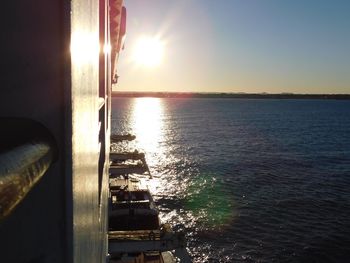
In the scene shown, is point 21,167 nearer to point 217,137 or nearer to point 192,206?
point 192,206

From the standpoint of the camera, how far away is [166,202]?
45781 millimetres

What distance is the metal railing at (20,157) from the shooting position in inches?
30.2

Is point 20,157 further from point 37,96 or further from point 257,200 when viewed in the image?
point 257,200

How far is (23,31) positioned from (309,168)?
6747 cm

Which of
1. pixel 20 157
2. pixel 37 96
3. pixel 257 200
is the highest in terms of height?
pixel 37 96

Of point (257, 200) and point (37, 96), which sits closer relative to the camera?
point (37, 96)

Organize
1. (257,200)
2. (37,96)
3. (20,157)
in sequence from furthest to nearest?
1. (257,200)
2. (37,96)
3. (20,157)

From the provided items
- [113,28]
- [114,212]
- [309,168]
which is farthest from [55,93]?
[309,168]

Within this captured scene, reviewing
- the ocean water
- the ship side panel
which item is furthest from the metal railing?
the ocean water

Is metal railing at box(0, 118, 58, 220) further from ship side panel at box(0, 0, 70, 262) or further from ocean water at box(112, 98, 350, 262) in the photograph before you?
ocean water at box(112, 98, 350, 262)

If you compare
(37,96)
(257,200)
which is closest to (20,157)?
(37,96)

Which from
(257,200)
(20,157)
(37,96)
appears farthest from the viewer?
(257,200)

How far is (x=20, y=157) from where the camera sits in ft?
2.88

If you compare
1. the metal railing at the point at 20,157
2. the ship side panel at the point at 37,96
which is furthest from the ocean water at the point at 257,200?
the metal railing at the point at 20,157
